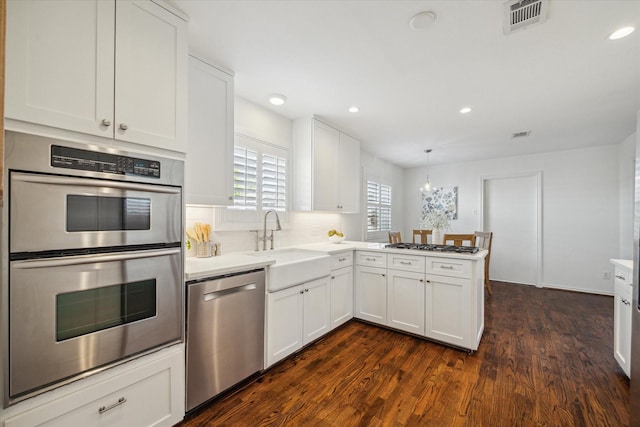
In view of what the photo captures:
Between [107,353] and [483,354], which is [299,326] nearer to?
[107,353]

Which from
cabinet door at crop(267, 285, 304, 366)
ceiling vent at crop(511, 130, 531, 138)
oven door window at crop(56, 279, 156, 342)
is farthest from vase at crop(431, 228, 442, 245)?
oven door window at crop(56, 279, 156, 342)

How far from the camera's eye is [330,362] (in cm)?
240

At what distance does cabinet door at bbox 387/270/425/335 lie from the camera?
285 cm

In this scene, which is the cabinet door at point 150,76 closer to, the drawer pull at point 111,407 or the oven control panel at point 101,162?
the oven control panel at point 101,162

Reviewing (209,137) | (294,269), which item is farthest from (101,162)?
(294,269)

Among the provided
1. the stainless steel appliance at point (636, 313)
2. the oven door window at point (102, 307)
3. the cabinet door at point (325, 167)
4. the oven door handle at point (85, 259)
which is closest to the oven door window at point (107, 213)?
the oven door handle at point (85, 259)

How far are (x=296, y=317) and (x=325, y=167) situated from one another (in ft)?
6.02

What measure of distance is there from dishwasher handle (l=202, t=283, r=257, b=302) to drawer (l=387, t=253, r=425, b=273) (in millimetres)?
1610

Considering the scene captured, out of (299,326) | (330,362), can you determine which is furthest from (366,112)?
(330,362)

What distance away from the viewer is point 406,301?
116 inches

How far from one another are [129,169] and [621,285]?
3534mm

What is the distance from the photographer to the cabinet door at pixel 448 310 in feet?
8.43

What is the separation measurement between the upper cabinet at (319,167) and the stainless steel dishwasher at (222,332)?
55.1 inches

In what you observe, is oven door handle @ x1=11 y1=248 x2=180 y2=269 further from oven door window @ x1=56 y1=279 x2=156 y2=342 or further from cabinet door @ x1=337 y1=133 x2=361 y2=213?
cabinet door @ x1=337 y1=133 x2=361 y2=213
